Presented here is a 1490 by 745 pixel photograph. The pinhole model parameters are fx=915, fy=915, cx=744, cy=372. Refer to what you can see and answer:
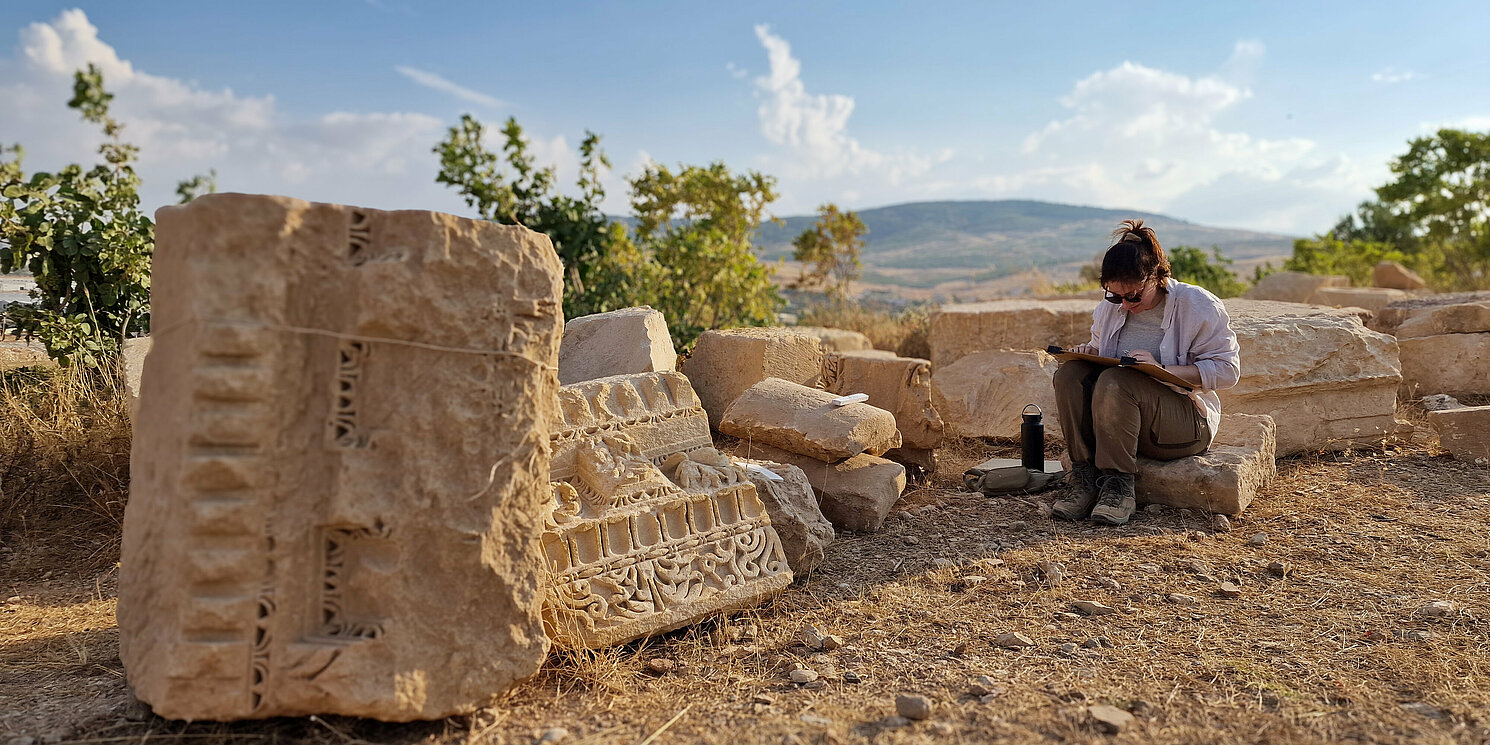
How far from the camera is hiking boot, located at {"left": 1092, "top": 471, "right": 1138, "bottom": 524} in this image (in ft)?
14.2

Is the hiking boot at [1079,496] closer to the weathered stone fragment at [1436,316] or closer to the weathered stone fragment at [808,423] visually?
the weathered stone fragment at [808,423]

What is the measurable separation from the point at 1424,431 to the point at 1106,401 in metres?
3.27

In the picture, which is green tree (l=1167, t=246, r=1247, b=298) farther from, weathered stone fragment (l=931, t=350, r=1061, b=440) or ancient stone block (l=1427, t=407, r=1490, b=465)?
weathered stone fragment (l=931, t=350, r=1061, b=440)

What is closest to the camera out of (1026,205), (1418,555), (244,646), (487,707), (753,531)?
(244,646)

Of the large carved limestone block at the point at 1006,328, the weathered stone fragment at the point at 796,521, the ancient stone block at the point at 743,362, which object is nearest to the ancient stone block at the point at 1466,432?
the large carved limestone block at the point at 1006,328

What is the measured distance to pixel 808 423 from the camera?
464 centimetres

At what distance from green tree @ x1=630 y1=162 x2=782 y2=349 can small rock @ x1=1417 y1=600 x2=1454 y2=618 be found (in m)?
5.55

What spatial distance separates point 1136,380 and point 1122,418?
0.19 m

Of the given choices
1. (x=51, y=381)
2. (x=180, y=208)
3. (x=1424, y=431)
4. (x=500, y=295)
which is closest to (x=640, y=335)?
(x=500, y=295)

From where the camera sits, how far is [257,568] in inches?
89.3

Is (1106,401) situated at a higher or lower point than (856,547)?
higher

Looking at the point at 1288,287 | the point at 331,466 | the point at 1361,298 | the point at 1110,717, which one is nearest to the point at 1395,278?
the point at 1288,287

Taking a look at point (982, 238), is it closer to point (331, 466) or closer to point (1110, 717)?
point (1110, 717)

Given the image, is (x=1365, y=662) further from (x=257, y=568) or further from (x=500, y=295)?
(x=257, y=568)
